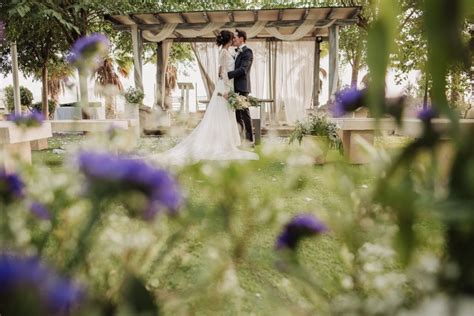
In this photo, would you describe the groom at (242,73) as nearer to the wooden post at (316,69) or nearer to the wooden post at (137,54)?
the wooden post at (137,54)

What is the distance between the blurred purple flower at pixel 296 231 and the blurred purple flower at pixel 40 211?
0.29 m

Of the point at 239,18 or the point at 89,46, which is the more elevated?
the point at 239,18

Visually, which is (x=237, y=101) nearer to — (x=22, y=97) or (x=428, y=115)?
(x=428, y=115)

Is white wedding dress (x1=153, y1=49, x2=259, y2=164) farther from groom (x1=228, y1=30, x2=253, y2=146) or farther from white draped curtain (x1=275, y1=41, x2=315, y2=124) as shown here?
white draped curtain (x1=275, y1=41, x2=315, y2=124)

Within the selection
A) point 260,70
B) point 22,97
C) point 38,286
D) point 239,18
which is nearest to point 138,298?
point 38,286

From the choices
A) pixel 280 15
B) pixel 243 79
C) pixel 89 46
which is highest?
pixel 280 15

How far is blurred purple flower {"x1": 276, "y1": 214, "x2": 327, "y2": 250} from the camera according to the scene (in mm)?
433

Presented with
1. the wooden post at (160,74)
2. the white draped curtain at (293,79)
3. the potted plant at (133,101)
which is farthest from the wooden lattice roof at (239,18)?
the white draped curtain at (293,79)

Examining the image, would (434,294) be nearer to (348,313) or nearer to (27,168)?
(348,313)

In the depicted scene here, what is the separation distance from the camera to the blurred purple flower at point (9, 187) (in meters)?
0.43

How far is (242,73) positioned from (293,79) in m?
5.86

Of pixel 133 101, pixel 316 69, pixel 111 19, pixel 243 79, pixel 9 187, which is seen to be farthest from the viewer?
pixel 316 69

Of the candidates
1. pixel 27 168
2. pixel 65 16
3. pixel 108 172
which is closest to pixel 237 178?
pixel 108 172

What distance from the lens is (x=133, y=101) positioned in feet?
28.1
